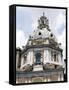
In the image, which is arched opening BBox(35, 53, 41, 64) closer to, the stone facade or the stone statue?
the stone facade

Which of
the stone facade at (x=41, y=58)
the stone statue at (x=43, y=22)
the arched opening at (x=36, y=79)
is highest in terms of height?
the stone statue at (x=43, y=22)

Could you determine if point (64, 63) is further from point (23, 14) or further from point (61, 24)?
point (23, 14)

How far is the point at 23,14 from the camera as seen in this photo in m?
1.42

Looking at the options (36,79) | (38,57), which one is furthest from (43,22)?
(36,79)

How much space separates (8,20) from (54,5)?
254mm

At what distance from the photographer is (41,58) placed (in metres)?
1.46

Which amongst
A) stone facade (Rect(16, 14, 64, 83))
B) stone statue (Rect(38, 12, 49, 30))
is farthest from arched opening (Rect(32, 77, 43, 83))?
stone statue (Rect(38, 12, 49, 30))

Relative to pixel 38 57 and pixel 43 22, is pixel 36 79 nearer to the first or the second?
pixel 38 57

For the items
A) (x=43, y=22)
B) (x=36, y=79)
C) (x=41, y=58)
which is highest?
(x=43, y=22)

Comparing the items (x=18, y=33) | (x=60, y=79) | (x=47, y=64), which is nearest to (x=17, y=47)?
(x=18, y=33)

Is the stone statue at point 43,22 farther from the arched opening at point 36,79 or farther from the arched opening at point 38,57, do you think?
the arched opening at point 36,79

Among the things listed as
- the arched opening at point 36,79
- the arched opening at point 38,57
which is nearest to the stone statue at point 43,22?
the arched opening at point 38,57

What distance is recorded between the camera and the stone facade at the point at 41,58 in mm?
1426

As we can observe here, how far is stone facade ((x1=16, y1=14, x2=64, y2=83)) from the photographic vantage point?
143cm
